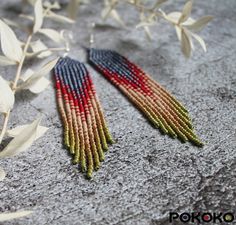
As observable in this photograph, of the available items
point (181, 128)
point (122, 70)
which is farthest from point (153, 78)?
point (181, 128)

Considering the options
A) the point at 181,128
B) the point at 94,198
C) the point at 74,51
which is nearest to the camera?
the point at 94,198

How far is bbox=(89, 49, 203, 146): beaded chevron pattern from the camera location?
0.76 metres

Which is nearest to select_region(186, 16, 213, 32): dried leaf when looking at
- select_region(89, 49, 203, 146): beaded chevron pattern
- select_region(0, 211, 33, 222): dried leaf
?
select_region(89, 49, 203, 146): beaded chevron pattern

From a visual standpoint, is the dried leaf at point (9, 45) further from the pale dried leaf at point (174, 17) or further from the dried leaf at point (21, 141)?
the pale dried leaf at point (174, 17)

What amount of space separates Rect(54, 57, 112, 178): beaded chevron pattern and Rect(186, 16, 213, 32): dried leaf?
9.5 inches

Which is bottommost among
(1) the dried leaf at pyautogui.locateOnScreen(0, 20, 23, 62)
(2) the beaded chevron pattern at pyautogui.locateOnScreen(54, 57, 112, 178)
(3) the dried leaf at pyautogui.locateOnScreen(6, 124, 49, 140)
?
(2) the beaded chevron pattern at pyautogui.locateOnScreen(54, 57, 112, 178)

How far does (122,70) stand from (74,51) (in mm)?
153

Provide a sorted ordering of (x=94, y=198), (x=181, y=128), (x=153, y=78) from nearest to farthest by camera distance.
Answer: (x=94, y=198) < (x=181, y=128) < (x=153, y=78)

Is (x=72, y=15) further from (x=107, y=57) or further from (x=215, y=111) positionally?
(x=215, y=111)

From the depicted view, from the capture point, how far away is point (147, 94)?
2.77 ft

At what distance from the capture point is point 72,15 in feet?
3.48

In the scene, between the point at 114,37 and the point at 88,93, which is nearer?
the point at 88,93

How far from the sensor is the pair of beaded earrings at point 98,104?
0.72 meters

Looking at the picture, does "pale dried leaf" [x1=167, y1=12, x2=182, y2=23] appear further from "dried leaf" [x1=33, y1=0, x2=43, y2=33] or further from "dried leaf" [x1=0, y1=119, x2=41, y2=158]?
"dried leaf" [x1=0, y1=119, x2=41, y2=158]
